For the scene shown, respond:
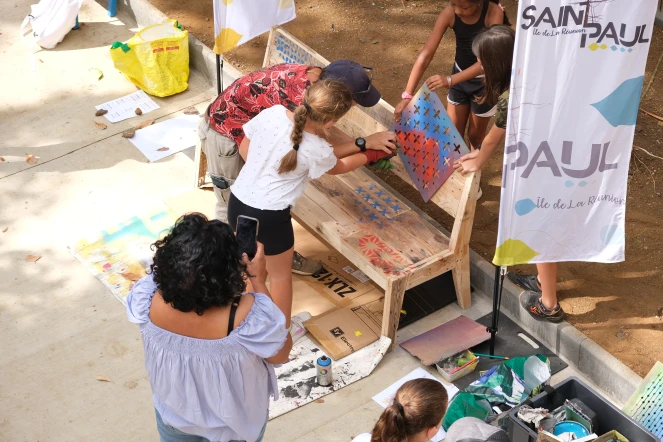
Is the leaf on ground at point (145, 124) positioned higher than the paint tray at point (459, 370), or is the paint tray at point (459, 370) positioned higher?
the leaf on ground at point (145, 124)

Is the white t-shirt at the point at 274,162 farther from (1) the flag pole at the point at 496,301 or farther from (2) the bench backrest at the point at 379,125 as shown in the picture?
(1) the flag pole at the point at 496,301

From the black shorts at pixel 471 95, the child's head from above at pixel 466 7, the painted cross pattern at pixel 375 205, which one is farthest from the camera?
the black shorts at pixel 471 95

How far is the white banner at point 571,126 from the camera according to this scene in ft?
12.6

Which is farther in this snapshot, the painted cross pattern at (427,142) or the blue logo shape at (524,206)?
the painted cross pattern at (427,142)

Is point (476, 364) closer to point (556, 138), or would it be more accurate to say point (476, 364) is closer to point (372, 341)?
point (372, 341)

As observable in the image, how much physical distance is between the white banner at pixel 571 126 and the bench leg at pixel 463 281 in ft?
3.04

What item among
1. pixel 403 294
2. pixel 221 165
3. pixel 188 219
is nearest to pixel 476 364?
pixel 403 294

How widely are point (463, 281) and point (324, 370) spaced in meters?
1.09

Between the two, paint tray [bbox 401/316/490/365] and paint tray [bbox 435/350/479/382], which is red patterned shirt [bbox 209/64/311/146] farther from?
paint tray [bbox 435/350/479/382]

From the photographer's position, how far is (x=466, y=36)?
5574mm

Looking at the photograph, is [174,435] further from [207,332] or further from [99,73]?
[99,73]

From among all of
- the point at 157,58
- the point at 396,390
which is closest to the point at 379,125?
the point at 396,390

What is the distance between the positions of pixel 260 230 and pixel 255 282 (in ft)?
4.35

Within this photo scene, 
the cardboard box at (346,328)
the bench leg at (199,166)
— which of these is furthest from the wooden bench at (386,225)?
the bench leg at (199,166)
